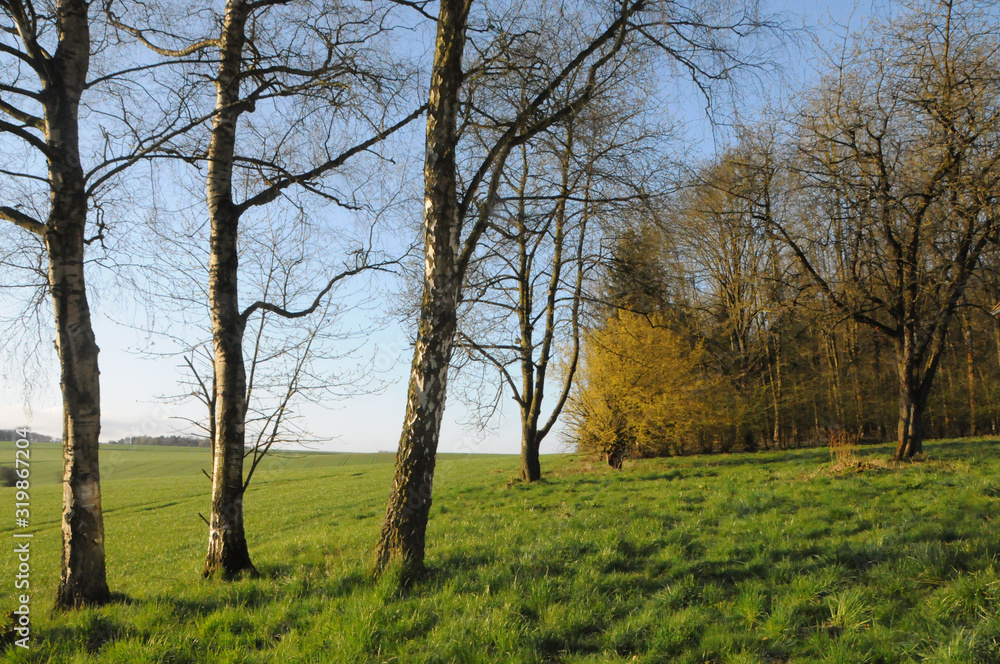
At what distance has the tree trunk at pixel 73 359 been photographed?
19.7 feet

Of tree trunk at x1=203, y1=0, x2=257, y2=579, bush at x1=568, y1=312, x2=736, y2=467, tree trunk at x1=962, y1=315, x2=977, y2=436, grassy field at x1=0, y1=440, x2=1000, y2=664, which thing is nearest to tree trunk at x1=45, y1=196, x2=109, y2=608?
grassy field at x1=0, y1=440, x2=1000, y2=664

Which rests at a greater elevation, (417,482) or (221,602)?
(417,482)

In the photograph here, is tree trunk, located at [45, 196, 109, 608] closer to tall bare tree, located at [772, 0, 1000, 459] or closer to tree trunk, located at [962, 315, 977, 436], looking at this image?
tall bare tree, located at [772, 0, 1000, 459]

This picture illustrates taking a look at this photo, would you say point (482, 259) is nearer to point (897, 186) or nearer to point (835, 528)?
point (835, 528)

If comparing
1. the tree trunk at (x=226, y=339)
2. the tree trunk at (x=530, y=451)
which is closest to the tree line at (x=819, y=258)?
the tree trunk at (x=530, y=451)

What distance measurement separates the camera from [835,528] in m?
7.29

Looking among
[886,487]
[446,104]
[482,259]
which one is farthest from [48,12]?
[886,487]

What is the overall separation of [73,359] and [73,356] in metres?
0.03

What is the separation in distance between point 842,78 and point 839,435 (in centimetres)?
1413

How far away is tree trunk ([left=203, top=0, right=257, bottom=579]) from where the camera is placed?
7.11 meters

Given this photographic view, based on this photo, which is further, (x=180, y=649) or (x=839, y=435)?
(x=839, y=435)

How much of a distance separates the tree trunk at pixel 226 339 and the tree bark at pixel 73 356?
4.16 feet

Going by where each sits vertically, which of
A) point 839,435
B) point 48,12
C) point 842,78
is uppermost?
point 842,78

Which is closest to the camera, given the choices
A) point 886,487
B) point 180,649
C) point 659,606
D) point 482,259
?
point 180,649
